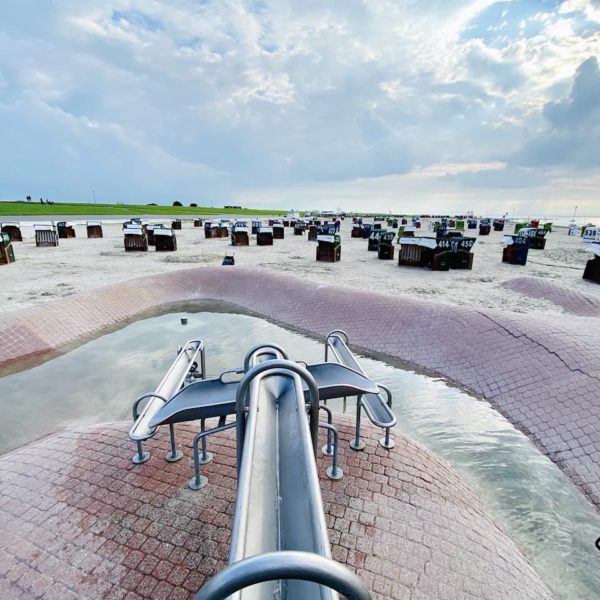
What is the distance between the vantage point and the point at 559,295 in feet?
35.3

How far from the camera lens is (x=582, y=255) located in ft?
74.0

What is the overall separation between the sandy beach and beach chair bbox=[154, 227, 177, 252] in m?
0.54

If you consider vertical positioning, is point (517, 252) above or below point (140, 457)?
above

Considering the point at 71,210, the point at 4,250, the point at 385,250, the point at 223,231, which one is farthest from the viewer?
the point at 71,210

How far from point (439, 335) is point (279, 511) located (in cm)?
683

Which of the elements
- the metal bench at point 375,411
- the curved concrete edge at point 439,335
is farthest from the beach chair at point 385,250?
the metal bench at point 375,411

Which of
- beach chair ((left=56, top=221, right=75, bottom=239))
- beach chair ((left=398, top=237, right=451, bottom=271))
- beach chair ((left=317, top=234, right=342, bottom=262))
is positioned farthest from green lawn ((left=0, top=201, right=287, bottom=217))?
beach chair ((left=398, top=237, right=451, bottom=271))

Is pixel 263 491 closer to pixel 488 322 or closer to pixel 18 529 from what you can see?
pixel 18 529

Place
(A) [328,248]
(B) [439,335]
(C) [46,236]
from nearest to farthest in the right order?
(B) [439,335] → (A) [328,248] → (C) [46,236]

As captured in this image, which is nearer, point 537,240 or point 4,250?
point 4,250

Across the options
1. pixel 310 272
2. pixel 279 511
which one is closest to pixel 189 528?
pixel 279 511

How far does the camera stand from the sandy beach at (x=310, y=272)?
10693 millimetres

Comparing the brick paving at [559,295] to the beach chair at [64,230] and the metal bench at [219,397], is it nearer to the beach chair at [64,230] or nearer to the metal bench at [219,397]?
the metal bench at [219,397]

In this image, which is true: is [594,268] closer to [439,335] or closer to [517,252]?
[517,252]
